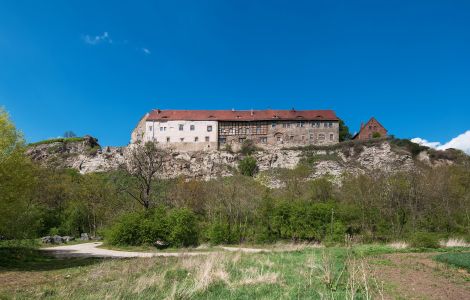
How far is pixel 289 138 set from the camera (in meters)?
76.5

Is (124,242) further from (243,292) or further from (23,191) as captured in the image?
(243,292)

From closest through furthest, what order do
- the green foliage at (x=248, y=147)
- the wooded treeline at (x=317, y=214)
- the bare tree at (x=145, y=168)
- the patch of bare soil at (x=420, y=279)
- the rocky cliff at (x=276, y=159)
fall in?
1. the patch of bare soil at (x=420, y=279)
2. the wooded treeline at (x=317, y=214)
3. the bare tree at (x=145, y=168)
4. the rocky cliff at (x=276, y=159)
5. the green foliage at (x=248, y=147)

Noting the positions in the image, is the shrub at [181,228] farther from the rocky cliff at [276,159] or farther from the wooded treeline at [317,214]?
the rocky cliff at [276,159]

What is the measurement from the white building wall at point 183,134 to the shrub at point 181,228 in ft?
166

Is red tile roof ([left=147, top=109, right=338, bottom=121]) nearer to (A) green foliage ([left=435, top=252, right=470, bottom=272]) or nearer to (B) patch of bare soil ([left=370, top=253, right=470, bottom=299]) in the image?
(A) green foliage ([left=435, top=252, right=470, bottom=272])

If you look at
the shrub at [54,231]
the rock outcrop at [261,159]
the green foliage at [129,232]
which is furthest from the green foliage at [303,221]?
the rock outcrop at [261,159]

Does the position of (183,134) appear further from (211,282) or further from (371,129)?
(211,282)

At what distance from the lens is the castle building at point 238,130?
75.7m

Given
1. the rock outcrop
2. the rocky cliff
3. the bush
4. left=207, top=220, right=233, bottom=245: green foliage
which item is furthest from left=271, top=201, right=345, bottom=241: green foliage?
the rocky cliff

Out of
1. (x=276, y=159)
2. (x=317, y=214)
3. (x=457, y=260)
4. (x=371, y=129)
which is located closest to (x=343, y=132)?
(x=371, y=129)

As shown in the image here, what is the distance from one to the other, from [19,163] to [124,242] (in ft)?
37.2

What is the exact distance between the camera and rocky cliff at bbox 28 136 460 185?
6456 centimetres

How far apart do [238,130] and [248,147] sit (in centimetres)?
558

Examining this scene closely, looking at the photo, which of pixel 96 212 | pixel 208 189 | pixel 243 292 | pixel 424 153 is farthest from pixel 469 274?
pixel 424 153
